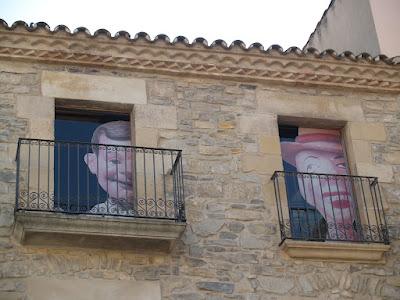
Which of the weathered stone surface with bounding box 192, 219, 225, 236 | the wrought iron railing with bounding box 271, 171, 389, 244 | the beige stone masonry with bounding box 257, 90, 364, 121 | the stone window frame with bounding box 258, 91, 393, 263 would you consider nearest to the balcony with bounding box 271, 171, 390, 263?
the wrought iron railing with bounding box 271, 171, 389, 244

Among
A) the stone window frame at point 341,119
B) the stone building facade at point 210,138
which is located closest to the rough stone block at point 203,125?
the stone building facade at point 210,138

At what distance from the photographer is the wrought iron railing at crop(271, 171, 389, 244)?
1158cm

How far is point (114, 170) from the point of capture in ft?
37.9

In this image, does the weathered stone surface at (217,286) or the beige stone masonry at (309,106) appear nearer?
the weathered stone surface at (217,286)

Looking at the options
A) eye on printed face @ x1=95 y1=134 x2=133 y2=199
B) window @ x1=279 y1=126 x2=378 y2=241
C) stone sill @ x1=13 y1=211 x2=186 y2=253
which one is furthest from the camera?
window @ x1=279 y1=126 x2=378 y2=241

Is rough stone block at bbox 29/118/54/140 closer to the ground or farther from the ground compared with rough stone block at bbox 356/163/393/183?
farther from the ground

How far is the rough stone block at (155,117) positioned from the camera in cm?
1181

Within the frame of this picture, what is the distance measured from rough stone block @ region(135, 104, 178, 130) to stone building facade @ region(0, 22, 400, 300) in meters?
0.01

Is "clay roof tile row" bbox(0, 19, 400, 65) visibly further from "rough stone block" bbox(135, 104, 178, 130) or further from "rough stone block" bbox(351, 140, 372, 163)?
"rough stone block" bbox(351, 140, 372, 163)

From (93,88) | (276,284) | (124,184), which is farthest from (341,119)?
(93,88)

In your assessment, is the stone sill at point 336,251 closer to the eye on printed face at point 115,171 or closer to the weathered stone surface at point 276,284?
the weathered stone surface at point 276,284

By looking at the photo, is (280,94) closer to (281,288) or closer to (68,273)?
(281,288)

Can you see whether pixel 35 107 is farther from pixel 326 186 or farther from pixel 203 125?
pixel 326 186

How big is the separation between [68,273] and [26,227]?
664 mm
